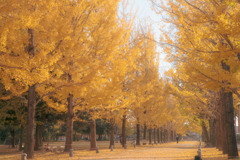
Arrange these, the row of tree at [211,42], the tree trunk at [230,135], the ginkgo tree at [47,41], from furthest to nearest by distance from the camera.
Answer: the tree trunk at [230,135] < the ginkgo tree at [47,41] < the row of tree at [211,42]

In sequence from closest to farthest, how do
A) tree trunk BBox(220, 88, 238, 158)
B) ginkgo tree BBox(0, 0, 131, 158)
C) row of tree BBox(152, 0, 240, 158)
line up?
row of tree BBox(152, 0, 240, 158), ginkgo tree BBox(0, 0, 131, 158), tree trunk BBox(220, 88, 238, 158)

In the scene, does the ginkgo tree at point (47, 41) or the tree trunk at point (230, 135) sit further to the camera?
the tree trunk at point (230, 135)

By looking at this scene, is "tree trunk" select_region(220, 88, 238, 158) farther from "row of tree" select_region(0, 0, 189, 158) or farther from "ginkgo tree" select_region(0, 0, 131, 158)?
"ginkgo tree" select_region(0, 0, 131, 158)

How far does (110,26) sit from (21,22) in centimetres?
450

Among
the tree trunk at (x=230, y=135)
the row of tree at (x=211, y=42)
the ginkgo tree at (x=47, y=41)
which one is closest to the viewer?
the row of tree at (x=211, y=42)

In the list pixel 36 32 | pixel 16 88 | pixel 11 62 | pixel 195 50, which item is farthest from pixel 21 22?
pixel 195 50

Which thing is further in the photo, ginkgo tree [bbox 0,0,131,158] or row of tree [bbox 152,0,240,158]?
ginkgo tree [bbox 0,0,131,158]

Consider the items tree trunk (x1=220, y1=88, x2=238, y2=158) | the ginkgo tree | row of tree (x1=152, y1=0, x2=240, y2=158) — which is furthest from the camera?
tree trunk (x1=220, y1=88, x2=238, y2=158)

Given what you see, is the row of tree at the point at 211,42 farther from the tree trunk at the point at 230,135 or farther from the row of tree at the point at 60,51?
the row of tree at the point at 60,51

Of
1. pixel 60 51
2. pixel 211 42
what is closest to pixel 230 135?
pixel 211 42

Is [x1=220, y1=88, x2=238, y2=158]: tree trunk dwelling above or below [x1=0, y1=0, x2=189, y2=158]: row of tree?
below

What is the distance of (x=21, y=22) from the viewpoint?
709cm

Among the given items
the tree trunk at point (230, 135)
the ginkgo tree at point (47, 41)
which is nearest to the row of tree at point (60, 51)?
the ginkgo tree at point (47, 41)

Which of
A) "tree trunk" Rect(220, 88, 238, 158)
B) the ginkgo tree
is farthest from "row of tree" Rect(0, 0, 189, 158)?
"tree trunk" Rect(220, 88, 238, 158)
